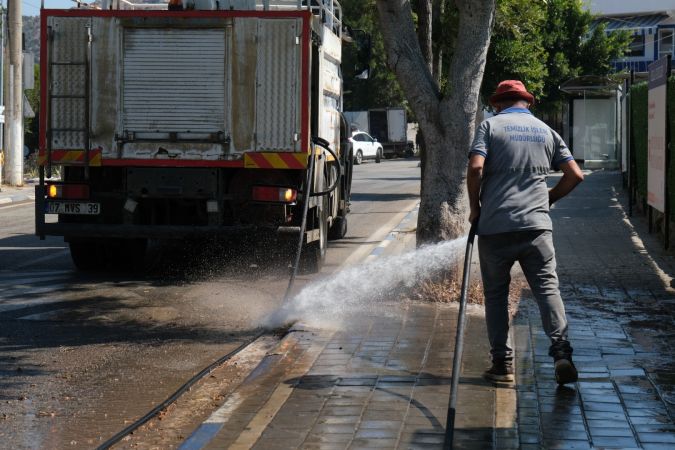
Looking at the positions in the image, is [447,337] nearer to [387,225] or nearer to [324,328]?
[324,328]

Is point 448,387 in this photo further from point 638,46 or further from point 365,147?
point 638,46

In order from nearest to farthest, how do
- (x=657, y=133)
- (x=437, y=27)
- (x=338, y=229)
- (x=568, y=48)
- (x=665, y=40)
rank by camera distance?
(x=657, y=133), (x=338, y=229), (x=437, y=27), (x=568, y=48), (x=665, y=40)

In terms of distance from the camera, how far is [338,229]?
16203 millimetres

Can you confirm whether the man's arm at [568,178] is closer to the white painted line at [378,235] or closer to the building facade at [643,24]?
the white painted line at [378,235]

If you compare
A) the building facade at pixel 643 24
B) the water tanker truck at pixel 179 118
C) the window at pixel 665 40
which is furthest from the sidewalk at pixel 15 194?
the window at pixel 665 40

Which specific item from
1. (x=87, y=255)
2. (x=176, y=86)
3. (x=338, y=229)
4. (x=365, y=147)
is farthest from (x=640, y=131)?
(x=365, y=147)

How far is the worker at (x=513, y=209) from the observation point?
652 centimetres

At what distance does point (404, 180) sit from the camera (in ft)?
119

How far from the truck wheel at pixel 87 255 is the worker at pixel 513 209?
22.4ft

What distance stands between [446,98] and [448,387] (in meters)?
4.03

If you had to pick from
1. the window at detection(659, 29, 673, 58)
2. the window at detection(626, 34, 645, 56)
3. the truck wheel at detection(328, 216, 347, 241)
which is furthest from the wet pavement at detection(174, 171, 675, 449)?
the window at detection(626, 34, 645, 56)

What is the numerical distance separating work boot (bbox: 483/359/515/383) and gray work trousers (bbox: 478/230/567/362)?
26mm

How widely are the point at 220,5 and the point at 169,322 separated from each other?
419 cm

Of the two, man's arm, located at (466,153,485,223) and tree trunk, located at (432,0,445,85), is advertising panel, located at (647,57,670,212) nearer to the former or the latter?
tree trunk, located at (432,0,445,85)
